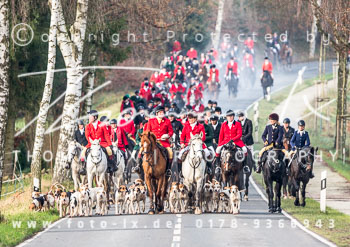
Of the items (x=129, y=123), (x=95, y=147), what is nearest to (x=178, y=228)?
(x=95, y=147)

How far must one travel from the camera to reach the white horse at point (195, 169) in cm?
2147

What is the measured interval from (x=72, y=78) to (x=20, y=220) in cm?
1036

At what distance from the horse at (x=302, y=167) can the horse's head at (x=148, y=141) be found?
4.57m

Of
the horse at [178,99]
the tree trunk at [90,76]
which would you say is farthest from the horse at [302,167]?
the horse at [178,99]

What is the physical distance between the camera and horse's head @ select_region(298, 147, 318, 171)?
933 inches

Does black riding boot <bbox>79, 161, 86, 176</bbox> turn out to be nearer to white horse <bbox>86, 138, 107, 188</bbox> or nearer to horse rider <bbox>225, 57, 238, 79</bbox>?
white horse <bbox>86, 138, 107, 188</bbox>

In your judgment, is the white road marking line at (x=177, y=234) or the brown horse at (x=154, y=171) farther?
the brown horse at (x=154, y=171)

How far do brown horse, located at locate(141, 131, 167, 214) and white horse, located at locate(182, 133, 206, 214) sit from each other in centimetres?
56

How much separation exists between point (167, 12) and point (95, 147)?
1922 centimetres

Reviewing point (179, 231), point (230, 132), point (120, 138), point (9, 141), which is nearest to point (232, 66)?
point (9, 141)

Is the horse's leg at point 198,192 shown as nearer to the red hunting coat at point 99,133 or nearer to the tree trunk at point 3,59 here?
the red hunting coat at point 99,133

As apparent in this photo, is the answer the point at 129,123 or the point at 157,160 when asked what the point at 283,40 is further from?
the point at 157,160

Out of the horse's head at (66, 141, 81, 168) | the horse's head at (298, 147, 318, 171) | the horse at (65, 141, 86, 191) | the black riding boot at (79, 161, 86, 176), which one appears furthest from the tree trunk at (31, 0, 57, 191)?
the horse's head at (298, 147, 318, 171)

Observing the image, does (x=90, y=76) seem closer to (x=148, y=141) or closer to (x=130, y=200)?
(x=130, y=200)
